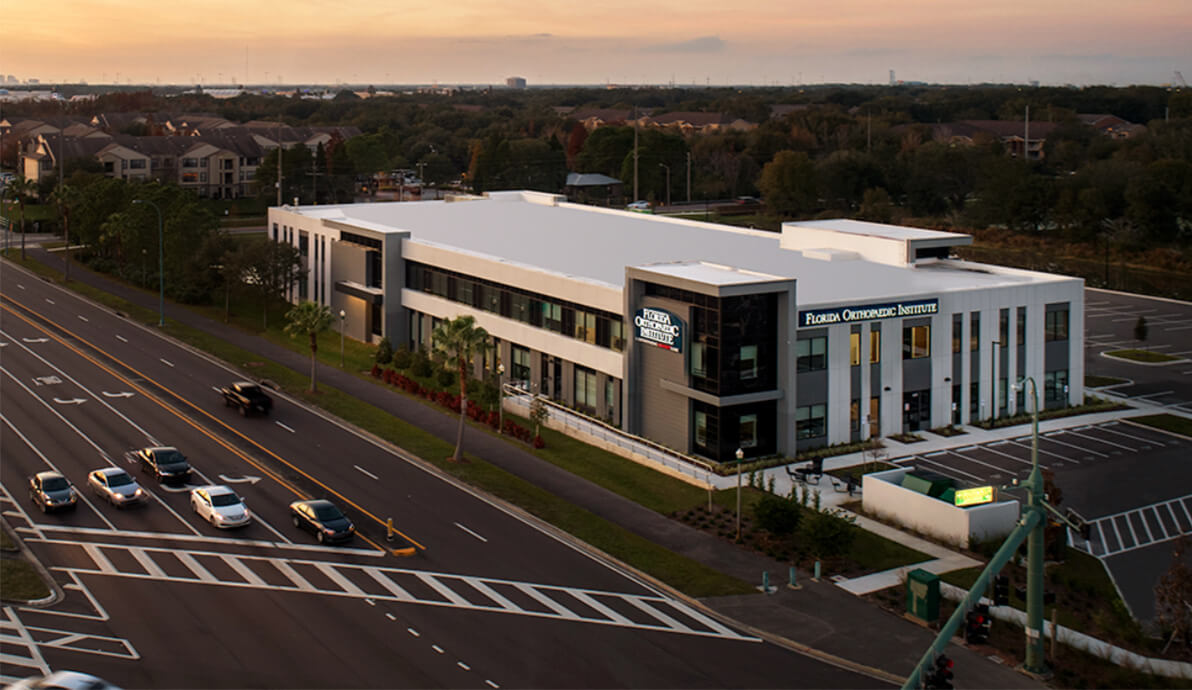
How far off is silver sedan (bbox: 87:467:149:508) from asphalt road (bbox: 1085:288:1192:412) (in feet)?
189

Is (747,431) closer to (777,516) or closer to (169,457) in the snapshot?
(777,516)

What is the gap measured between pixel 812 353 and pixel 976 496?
23258 millimetres

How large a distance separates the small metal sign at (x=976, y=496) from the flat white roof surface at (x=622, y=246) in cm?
2343

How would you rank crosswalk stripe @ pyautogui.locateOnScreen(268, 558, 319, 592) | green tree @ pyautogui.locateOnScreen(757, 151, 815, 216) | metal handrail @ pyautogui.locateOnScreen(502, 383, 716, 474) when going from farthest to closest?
green tree @ pyautogui.locateOnScreen(757, 151, 815, 216) → metal handrail @ pyautogui.locateOnScreen(502, 383, 716, 474) → crosswalk stripe @ pyautogui.locateOnScreen(268, 558, 319, 592)

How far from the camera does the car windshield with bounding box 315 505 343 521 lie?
49.9 m

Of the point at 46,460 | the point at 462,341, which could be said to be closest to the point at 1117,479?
the point at 462,341

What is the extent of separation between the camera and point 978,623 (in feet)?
112

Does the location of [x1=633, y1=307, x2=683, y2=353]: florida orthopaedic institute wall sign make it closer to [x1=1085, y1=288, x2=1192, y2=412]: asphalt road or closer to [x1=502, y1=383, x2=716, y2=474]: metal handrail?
[x1=502, y1=383, x2=716, y2=474]: metal handrail

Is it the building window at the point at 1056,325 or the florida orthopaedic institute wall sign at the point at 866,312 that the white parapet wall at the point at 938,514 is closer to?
the florida orthopaedic institute wall sign at the point at 866,312

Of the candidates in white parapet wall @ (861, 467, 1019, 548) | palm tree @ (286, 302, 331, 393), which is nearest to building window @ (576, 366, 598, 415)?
palm tree @ (286, 302, 331, 393)

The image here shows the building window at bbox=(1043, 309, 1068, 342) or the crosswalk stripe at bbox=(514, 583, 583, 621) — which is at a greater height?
the building window at bbox=(1043, 309, 1068, 342)

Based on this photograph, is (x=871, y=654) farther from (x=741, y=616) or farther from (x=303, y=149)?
(x=303, y=149)

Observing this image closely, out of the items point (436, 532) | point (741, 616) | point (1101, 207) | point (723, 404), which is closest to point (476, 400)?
point (723, 404)

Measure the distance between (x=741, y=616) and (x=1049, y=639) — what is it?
1031 centimetres
